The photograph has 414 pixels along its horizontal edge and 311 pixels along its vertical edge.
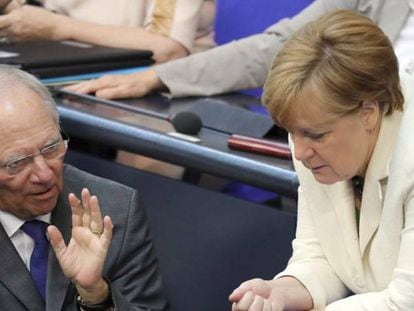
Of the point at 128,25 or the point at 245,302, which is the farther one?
the point at 128,25

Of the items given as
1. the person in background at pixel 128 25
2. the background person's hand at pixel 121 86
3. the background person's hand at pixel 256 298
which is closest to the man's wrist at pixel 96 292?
the background person's hand at pixel 256 298

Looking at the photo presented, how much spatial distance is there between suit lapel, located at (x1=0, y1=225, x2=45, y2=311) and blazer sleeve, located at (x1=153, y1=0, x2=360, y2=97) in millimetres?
720

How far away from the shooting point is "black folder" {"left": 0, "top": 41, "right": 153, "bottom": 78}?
2189 mm

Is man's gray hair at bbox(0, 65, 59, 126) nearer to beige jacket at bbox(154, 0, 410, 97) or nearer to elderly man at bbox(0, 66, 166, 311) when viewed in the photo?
elderly man at bbox(0, 66, 166, 311)

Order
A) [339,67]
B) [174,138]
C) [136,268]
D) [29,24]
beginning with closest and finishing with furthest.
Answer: [339,67] < [136,268] < [174,138] < [29,24]

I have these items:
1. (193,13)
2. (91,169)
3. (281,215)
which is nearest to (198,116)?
(281,215)

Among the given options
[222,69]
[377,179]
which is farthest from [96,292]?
[222,69]

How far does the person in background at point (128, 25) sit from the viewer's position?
2.58 metres

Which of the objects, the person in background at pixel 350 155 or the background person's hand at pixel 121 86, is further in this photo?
the background person's hand at pixel 121 86

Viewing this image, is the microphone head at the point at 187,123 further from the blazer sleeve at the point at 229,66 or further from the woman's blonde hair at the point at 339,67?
the woman's blonde hair at the point at 339,67

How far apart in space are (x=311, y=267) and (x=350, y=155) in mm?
270

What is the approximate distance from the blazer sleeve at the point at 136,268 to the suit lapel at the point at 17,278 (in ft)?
0.44

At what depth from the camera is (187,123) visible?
1.90 metres

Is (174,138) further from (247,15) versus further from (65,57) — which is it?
(247,15)
